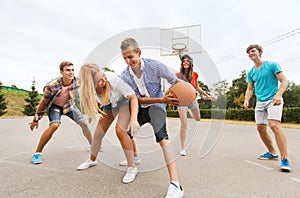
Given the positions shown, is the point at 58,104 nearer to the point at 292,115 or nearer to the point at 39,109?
the point at 39,109

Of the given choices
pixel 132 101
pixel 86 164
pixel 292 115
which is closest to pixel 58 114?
pixel 86 164

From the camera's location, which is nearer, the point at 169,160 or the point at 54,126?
the point at 169,160

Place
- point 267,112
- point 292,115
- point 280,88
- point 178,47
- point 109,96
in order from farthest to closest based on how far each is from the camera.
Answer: point 292,115 < point 178,47 < point 267,112 < point 280,88 < point 109,96

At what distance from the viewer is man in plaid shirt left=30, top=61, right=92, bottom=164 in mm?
3043

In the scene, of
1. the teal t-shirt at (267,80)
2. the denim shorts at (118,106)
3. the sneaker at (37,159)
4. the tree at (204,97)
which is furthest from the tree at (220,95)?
the sneaker at (37,159)

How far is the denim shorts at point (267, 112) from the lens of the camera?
2830 millimetres

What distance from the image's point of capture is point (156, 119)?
7.22ft

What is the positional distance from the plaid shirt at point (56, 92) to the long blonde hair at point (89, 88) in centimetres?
96

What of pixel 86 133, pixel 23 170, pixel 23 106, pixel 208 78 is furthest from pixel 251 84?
pixel 23 106

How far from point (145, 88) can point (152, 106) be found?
0.66 feet

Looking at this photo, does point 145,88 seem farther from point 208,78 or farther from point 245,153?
point 245,153

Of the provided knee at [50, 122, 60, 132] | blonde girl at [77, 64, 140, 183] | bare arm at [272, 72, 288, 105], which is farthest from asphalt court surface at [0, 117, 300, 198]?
bare arm at [272, 72, 288, 105]

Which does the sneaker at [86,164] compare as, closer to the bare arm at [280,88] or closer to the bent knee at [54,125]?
the bent knee at [54,125]

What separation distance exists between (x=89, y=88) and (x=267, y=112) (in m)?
2.41
